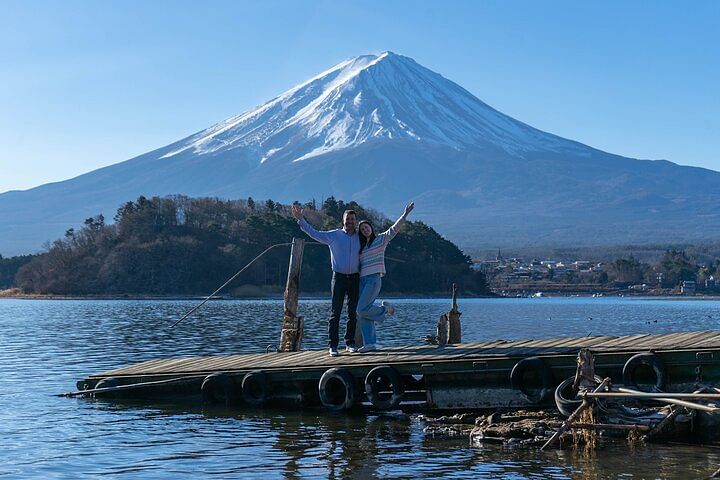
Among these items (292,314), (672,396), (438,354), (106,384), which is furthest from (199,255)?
(672,396)

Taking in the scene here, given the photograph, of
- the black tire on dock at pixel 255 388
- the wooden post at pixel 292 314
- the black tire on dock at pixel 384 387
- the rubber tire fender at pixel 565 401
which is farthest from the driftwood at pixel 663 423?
the wooden post at pixel 292 314

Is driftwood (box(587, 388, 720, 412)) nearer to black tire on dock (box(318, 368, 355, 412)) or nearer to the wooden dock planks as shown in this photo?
the wooden dock planks

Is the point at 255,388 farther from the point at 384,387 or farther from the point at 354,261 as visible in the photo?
the point at 354,261

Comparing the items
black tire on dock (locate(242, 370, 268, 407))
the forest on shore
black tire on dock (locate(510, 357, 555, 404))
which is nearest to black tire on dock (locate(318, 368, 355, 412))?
black tire on dock (locate(242, 370, 268, 407))

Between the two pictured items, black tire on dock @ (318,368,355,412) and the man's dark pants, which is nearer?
black tire on dock @ (318,368,355,412)

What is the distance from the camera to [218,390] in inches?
649

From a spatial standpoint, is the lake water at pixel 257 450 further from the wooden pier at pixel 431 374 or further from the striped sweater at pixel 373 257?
the striped sweater at pixel 373 257

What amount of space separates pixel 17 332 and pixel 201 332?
7.37 m

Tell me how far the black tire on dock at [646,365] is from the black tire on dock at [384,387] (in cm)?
298

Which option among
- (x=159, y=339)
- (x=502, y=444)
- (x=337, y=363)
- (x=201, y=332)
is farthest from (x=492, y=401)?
(x=201, y=332)

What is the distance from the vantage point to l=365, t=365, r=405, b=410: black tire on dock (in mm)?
14773

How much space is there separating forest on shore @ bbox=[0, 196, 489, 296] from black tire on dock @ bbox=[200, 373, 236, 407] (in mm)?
94871

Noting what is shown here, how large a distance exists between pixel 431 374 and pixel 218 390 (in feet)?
11.4

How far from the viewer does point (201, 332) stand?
38531mm
